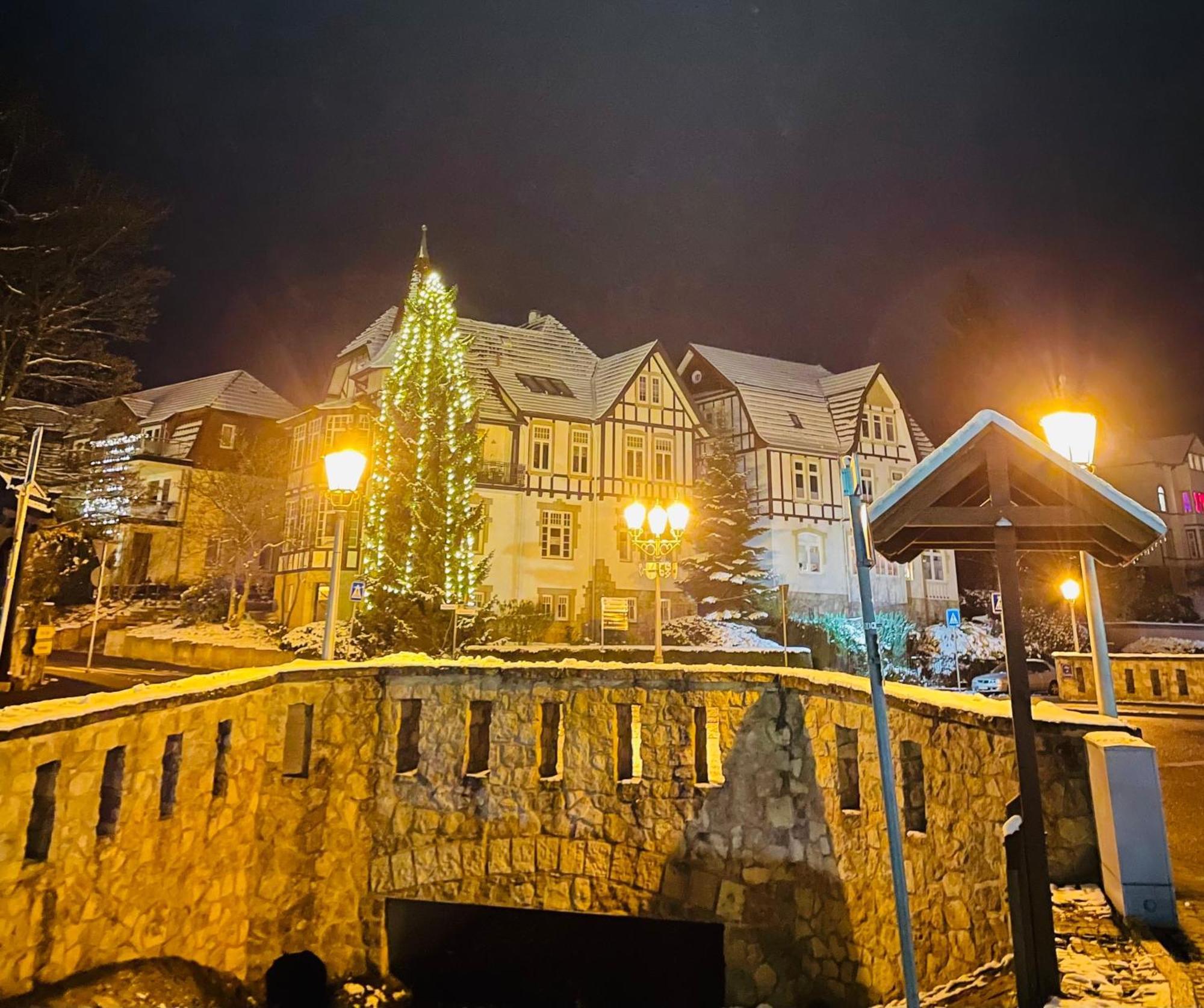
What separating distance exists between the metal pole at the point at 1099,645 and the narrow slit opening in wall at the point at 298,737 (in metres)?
10.7

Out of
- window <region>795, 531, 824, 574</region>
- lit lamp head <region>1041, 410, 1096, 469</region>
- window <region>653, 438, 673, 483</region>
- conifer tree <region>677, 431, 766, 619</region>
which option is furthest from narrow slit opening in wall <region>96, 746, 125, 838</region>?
window <region>795, 531, 824, 574</region>

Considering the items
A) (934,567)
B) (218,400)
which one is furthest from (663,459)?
(218,400)

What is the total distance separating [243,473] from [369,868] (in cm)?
2900

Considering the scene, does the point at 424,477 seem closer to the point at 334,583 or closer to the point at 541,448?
the point at 541,448

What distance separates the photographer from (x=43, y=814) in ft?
23.4

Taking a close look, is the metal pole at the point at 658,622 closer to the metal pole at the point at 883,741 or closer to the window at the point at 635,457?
the metal pole at the point at 883,741

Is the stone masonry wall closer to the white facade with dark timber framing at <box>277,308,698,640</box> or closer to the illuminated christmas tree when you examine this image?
the white facade with dark timber framing at <box>277,308,698,640</box>

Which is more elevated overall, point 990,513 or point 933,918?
point 990,513

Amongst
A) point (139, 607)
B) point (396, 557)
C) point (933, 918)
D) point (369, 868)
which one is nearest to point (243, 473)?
point (139, 607)

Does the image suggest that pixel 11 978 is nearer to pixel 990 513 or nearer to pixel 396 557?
pixel 990 513

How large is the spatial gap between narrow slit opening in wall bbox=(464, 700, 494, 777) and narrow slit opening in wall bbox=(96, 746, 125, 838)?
4.84 m

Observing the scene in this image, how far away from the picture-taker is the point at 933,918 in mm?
7516

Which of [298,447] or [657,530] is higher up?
[298,447]

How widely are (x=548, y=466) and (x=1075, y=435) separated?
2603 centimetres
